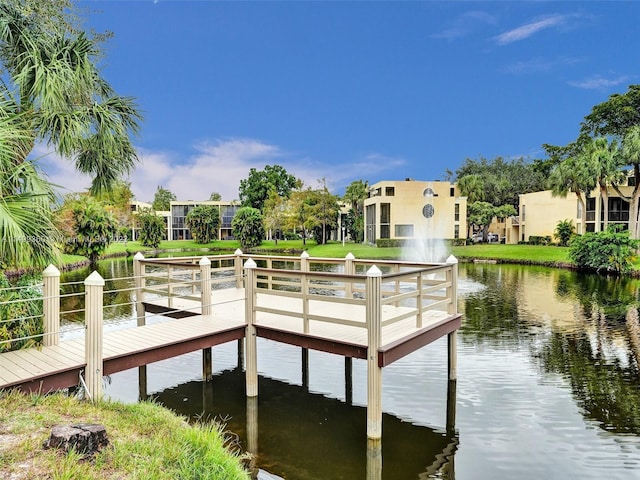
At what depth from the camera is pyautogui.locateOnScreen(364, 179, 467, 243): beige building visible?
4331 centimetres

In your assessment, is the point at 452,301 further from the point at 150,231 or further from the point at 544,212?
the point at 150,231

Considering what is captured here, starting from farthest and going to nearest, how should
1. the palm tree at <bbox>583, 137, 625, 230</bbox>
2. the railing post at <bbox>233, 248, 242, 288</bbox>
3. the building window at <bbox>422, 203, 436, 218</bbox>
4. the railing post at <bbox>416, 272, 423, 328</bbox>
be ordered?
the building window at <bbox>422, 203, 436, 218</bbox> < the palm tree at <bbox>583, 137, 625, 230</bbox> < the railing post at <bbox>233, 248, 242, 288</bbox> < the railing post at <bbox>416, 272, 423, 328</bbox>

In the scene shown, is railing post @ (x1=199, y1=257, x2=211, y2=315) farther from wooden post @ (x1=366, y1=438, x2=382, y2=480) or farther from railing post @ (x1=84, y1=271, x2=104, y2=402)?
wooden post @ (x1=366, y1=438, x2=382, y2=480)

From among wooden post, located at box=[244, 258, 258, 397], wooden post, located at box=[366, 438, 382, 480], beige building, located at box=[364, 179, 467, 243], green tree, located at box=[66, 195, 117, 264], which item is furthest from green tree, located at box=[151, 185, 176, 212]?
wooden post, located at box=[366, 438, 382, 480]

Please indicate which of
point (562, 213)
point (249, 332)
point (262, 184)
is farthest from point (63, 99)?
point (262, 184)

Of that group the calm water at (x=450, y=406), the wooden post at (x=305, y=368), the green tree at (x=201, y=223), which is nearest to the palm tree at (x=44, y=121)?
Answer: the calm water at (x=450, y=406)

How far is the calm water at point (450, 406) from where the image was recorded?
18.0 feet

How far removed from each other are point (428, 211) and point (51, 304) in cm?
4119

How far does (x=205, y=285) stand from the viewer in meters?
8.15

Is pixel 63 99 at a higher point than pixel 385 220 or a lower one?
higher

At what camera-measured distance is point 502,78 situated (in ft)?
201

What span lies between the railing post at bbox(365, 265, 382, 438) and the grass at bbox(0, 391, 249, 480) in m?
2.20

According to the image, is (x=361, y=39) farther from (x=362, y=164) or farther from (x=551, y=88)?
(x=551, y=88)

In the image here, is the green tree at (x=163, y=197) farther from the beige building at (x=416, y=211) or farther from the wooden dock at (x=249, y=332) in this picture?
the wooden dock at (x=249, y=332)
